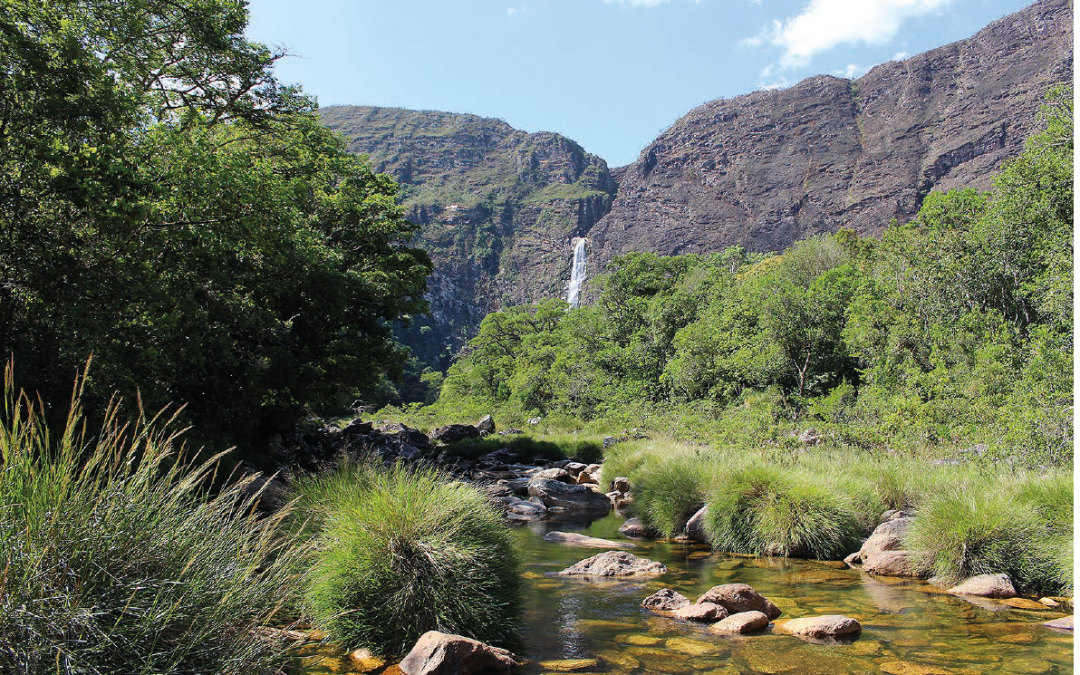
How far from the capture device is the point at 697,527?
35.9 ft

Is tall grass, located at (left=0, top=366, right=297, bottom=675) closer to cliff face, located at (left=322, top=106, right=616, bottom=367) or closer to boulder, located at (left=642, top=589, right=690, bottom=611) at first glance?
boulder, located at (left=642, top=589, right=690, bottom=611)

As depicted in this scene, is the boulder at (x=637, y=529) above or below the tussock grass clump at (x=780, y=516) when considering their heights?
below

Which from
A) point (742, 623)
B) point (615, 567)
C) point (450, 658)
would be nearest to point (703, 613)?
point (742, 623)

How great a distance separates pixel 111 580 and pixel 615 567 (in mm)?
6466

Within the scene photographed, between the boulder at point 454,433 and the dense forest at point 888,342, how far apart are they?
653 cm

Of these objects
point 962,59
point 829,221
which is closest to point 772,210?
point 829,221

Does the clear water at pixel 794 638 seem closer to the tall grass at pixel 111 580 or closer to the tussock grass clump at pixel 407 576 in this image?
the tussock grass clump at pixel 407 576

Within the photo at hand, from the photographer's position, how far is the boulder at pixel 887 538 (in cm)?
857

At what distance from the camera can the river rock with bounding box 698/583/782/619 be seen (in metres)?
6.39

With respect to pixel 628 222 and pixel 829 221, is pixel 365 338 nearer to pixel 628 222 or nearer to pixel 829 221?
pixel 829 221

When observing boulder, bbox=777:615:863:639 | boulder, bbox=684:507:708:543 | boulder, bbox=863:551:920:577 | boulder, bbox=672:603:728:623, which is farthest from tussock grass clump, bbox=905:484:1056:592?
boulder, bbox=684:507:708:543

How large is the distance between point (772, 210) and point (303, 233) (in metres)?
123

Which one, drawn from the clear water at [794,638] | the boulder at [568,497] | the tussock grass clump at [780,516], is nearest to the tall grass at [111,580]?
the clear water at [794,638]

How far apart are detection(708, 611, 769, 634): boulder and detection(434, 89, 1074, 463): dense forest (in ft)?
27.1
